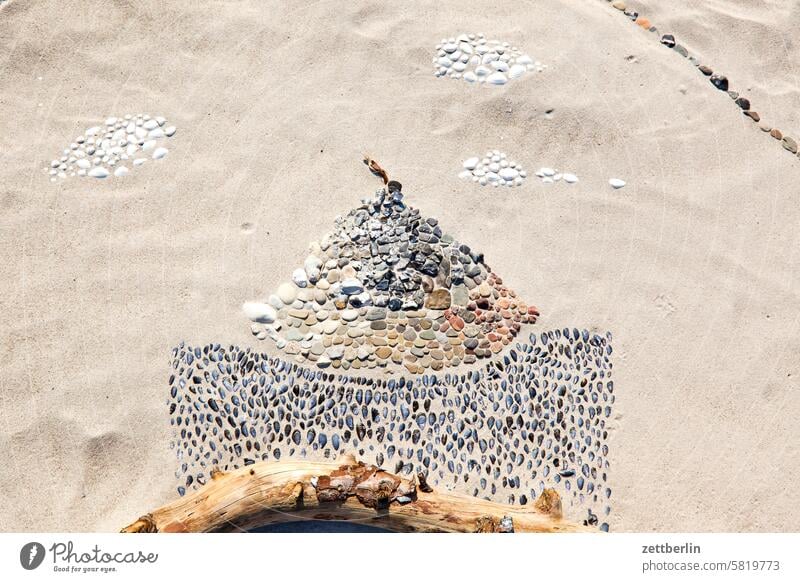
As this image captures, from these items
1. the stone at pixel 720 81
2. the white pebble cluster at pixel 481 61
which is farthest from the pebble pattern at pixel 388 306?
the stone at pixel 720 81

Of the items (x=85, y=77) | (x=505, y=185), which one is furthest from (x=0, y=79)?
(x=505, y=185)

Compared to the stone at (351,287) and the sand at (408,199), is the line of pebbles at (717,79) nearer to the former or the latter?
the sand at (408,199)

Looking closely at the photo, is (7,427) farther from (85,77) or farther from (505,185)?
(505,185)

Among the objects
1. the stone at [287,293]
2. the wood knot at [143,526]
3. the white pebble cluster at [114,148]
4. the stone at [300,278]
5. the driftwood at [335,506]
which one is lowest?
the wood knot at [143,526]
